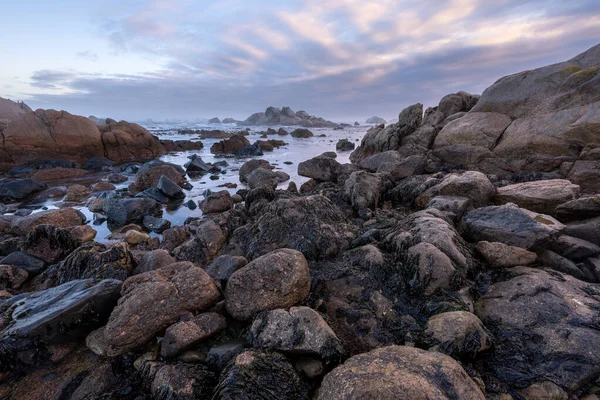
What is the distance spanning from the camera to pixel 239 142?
103 feet

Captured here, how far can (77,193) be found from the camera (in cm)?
1298

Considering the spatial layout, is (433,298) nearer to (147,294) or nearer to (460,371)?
(460,371)

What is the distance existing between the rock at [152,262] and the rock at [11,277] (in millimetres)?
2360

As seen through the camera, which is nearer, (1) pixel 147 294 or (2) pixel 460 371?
(2) pixel 460 371

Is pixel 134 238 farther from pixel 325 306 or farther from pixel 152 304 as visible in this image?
pixel 325 306

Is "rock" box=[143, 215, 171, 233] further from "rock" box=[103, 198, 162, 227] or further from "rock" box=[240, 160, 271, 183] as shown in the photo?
"rock" box=[240, 160, 271, 183]

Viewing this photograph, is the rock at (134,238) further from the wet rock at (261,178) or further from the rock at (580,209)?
the rock at (580,209)

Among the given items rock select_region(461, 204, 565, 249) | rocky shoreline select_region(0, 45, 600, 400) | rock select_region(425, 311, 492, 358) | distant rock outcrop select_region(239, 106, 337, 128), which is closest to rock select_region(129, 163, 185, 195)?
rocky shoreline select_region(0, 45, 600, 400)

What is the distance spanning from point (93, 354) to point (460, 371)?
411 centimetres

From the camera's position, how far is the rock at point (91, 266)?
16.0ft

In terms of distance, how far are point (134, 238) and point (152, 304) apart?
202 inches

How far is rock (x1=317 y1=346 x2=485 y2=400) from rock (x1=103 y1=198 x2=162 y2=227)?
918cm

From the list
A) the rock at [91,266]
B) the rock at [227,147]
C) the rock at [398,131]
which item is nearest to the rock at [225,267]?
the rock at [91,266]

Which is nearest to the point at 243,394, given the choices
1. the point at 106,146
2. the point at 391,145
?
the point at 391,145
